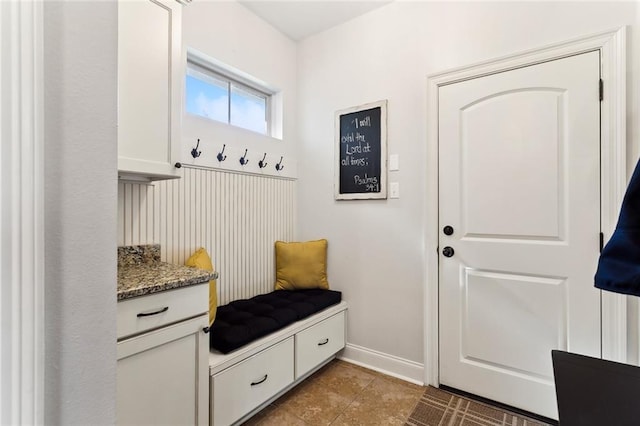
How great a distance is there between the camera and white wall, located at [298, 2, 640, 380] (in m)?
1.81

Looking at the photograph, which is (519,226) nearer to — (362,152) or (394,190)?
(394,190)

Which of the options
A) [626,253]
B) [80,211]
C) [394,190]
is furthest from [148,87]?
[626,253]

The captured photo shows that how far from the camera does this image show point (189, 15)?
6.34 ft

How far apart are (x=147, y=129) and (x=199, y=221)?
0.71 m

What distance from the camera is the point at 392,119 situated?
2201 millimetres

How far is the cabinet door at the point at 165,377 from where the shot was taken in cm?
114

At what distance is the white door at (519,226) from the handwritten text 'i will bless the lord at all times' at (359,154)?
1.72 feet

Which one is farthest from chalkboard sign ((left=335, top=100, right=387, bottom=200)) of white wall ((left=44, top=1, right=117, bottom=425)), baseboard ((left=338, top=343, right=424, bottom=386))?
white wall ((left=44, top=1, right=117, bottom=425))

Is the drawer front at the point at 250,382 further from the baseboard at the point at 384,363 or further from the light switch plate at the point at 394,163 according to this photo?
the light switch plate at the point at 394,163

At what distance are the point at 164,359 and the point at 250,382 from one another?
55 centimetres

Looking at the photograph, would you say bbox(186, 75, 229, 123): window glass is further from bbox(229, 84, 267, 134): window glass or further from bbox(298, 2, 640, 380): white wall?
bbox(298, 2, 640, 380): white wall

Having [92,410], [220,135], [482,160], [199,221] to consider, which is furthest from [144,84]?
[482,160]

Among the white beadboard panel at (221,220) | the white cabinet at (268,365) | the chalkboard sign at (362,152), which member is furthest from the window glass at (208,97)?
the white cabinet at (268,365)

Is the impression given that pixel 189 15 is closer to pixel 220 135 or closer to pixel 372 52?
pixel 220 135
